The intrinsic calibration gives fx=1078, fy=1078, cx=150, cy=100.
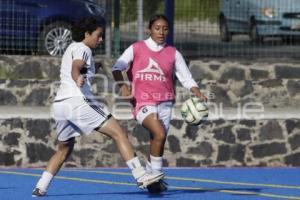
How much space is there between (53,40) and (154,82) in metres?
6.41

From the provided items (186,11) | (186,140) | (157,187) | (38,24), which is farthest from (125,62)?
(186,11)

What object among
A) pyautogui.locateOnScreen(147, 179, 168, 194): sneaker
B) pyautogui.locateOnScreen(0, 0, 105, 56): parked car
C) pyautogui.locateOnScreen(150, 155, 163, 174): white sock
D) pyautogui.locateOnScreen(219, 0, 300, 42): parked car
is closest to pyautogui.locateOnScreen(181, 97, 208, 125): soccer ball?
pyautogui.locateOnScreen(150, 155, 163, 174): white sock

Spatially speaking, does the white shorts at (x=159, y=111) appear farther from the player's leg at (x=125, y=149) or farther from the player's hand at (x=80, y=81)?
the player's hand at (x=80, y=81)

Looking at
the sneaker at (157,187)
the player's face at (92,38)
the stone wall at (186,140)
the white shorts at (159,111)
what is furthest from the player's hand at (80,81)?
the stone wall at (186,140)

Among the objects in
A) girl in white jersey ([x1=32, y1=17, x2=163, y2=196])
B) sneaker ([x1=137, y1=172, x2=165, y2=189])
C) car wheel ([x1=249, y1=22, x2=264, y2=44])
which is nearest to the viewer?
girl in white jersey ([x1=32, y1=17, x2=163, y2=196])

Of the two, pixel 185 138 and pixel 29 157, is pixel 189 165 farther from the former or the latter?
pixel 29 157

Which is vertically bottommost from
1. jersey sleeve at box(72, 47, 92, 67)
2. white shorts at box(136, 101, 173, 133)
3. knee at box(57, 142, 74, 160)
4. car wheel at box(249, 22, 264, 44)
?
knee at box(57, 142, 74, 160)

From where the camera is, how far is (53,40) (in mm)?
17969

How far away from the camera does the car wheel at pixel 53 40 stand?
17.8 metres

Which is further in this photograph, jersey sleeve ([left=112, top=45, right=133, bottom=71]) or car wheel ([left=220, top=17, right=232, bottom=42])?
car wheel ([left=220, top=17, right=232, bottom=42])

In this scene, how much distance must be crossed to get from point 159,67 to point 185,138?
2934mm

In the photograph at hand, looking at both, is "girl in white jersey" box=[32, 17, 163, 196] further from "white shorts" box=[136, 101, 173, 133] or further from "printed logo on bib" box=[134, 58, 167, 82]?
"printed logo on bib" box=[134, 58, 167, 82]

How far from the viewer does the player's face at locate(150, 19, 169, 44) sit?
11812mm

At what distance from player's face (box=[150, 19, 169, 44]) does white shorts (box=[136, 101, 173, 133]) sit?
2.30 ft
